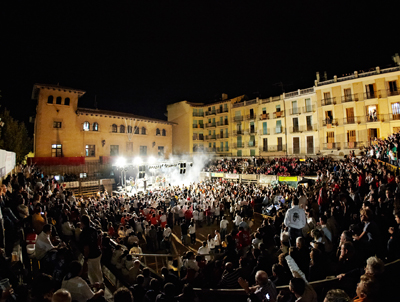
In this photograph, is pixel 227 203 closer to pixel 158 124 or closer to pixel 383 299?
pixel 383 299

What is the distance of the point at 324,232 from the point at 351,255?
6.06 ft

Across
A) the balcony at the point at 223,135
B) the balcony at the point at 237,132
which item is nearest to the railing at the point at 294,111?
the balcony at the point at 237,132

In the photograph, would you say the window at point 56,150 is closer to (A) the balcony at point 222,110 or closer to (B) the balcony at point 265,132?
(A) the balcony at point 222,110

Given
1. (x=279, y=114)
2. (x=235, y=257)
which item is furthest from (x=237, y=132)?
(x=235, y=257)

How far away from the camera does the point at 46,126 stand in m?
25.8

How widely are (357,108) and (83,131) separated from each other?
1296 inches

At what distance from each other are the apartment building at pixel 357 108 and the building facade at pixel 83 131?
941 inches

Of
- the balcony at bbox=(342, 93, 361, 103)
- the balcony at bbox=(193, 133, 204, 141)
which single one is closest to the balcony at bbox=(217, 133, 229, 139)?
the balcony at bbox=(193, 133, 204, 141)

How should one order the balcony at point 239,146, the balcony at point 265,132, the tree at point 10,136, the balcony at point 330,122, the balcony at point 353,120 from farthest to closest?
1. the balcony at point 239,146
2. the balcony at point 265,132
3. the tree at point 10,136
4. the balcony at point 330,122
5. the balcony at point 353,120

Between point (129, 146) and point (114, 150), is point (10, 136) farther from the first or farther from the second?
point (129, 146)

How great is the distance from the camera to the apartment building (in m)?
22.8

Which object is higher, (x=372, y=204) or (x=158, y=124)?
(x=158, y=124)

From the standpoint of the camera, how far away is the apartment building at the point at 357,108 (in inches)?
898

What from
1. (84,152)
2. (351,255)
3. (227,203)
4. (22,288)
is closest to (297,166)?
(227,203)
